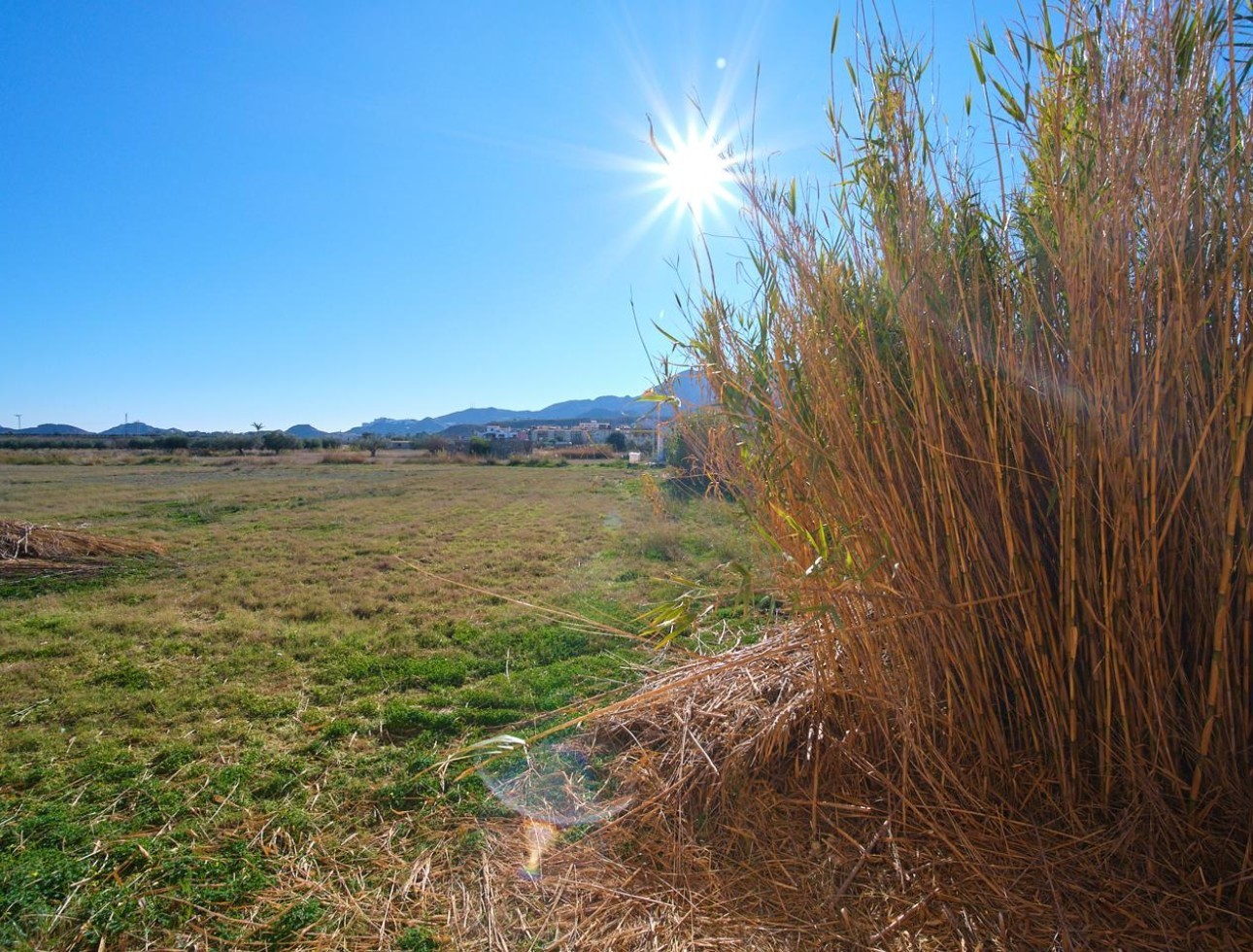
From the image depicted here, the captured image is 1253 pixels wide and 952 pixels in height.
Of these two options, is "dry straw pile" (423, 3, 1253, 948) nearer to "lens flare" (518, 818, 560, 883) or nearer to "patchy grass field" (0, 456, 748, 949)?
"lens flare" (518, 818, 560, 883)

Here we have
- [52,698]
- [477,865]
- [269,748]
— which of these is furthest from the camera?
[52,698]

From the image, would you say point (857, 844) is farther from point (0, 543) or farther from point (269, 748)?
point (0, 543)

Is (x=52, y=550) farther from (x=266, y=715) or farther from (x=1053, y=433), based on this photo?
(x=1053, y=433)

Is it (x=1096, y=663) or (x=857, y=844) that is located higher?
(x=1096, y=663)

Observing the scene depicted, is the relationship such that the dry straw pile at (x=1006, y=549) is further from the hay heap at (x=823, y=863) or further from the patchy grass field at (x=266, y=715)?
the patchy grass field at (x=266, y=715)

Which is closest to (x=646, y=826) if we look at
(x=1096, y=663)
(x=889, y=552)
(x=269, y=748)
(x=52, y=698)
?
(x=889, y=552)

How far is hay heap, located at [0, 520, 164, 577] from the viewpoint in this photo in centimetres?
545

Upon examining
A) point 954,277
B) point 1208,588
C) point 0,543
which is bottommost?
point 0,543

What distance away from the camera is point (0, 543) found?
566 centimetres

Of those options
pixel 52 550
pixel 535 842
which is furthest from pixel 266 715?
pixel 52 550

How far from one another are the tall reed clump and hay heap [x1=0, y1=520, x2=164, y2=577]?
670 centimetres

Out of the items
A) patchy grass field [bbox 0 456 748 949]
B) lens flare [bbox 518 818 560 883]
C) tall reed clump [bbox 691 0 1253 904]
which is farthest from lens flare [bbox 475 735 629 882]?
tall reed clump [bbox 691 0 1253 904]

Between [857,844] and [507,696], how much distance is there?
1.80m

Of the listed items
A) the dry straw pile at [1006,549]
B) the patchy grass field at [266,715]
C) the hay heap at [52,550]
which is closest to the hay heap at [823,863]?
the dry straw pile at [1006,549]
